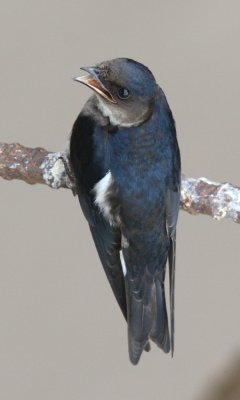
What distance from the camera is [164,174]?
1.79 meters

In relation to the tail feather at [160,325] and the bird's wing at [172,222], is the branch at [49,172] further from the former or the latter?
the tail feather at [160,325]

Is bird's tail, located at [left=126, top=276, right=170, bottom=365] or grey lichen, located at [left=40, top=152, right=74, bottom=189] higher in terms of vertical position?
grey lichen, located at [left=40, top=152, right=74, bottom=189]

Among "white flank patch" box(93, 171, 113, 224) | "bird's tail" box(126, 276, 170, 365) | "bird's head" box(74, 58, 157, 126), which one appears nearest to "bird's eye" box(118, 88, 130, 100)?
"bird's head" box(74, 58, 157, 126)

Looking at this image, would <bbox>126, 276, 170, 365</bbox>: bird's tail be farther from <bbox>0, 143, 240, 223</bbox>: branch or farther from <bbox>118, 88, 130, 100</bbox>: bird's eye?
<bbox>118, 88, 130, 100</bbox>: bird's eye

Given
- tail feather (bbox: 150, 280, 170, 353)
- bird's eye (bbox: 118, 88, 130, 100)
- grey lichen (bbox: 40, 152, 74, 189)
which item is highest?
bird's eye (bbox: 118, 88, 130, 100)

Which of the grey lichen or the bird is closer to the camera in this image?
the bird

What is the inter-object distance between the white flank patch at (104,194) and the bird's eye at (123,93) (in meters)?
0.14

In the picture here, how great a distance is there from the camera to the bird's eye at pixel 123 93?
179 centimetres

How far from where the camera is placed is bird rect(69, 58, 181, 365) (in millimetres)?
1779

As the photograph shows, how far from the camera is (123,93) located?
70.7 inches

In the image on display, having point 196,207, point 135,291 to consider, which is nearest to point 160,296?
point 135,291

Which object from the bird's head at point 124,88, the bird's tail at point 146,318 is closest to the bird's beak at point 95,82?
the bird's head at point 124,88

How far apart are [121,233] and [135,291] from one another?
128 mm

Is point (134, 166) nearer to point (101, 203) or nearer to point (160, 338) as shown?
point (101, 203)
